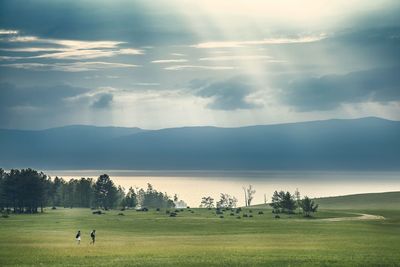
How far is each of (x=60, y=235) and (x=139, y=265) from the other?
43695mm

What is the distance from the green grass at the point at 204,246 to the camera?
230ft

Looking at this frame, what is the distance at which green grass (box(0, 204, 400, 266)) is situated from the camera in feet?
230

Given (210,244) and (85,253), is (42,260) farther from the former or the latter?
(210,244)

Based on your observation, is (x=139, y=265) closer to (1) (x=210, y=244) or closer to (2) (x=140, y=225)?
(1) (x=210, y=244)

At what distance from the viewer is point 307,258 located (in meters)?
72.7

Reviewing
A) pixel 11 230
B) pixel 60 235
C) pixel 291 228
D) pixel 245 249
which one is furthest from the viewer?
pixel 291 228

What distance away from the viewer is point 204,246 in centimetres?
8725

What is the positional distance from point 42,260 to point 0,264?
4.14m

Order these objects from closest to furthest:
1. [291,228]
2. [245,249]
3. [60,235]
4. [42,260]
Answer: [42,260], [245,249], [60,235], [291,228]

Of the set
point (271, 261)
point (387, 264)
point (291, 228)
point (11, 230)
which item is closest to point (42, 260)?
point (271, 261)

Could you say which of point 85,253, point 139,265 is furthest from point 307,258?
point 85,253

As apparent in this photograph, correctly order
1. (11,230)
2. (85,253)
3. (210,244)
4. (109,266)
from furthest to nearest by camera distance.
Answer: (11,230), (210,244), (85,253), (109,266)

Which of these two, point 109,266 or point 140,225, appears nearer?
point 109,266

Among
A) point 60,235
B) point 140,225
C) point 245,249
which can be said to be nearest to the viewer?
point 245,249
